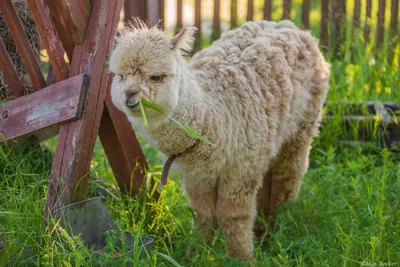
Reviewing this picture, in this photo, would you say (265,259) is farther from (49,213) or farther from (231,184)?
(49,213)

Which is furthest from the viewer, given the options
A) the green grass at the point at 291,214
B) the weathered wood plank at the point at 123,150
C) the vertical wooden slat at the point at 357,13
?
the vertical wooden slat at the point at 357,13

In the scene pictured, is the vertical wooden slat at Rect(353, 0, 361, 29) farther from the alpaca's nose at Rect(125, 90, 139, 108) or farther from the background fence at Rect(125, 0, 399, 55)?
the alpaca's nose at Rect(125, 90, 139, 108)

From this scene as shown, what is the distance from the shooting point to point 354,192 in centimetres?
486

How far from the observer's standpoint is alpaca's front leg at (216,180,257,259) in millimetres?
4094

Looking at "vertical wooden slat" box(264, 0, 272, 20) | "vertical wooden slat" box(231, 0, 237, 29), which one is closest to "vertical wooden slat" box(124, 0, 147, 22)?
"vertical wooden slat" box(231, 0, 237, 29)

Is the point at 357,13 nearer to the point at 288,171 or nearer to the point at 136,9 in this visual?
the point at 136,9

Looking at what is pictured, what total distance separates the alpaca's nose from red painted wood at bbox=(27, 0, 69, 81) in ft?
1.79

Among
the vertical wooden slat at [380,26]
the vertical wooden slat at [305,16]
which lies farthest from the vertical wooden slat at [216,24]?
the vertical wooden slat at [380,26]

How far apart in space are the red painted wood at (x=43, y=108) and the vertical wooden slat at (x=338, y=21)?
3939 millimetres

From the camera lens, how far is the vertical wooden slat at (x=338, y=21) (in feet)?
22.3

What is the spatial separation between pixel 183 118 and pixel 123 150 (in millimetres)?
657

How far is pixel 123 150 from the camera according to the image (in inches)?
163

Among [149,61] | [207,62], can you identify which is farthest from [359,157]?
[149,61]

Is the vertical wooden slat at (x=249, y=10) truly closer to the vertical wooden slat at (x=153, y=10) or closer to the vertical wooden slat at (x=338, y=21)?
the vertical wooden slat at (x=338, y=21)
